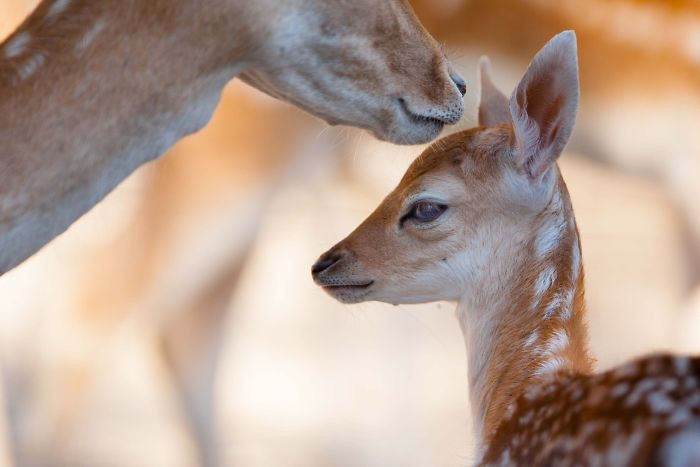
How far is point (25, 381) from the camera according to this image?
2.81 meters

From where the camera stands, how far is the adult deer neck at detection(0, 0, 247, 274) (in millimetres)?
1203

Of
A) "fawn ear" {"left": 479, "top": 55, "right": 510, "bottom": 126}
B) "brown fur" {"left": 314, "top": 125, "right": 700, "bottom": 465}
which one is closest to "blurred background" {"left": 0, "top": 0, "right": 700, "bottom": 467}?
"fawn ear" {"left": 479, "top": 55, "right": 510, "bottom": 126}

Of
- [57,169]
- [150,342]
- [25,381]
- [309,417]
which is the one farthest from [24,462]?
[57,169]

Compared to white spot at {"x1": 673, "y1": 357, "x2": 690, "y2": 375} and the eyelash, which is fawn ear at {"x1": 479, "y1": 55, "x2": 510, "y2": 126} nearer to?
the eyelash

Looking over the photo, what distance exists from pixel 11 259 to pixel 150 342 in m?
1.71

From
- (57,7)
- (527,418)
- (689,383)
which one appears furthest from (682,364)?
(57,7)

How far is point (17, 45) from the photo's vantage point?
1239mm

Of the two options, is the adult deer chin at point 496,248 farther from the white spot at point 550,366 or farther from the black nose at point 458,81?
the black nose at point 458,81

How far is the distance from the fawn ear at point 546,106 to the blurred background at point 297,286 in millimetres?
990

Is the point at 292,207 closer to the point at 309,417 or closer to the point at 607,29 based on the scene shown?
the point at 309,417

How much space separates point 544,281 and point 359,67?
1.72 ft

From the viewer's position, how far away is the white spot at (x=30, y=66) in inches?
47.6

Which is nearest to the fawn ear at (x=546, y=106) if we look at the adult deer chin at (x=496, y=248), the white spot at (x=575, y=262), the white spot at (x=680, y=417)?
the adult deer chin at (x=496, y=248)

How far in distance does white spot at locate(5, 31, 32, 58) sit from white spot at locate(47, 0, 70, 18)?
34 millimetres
